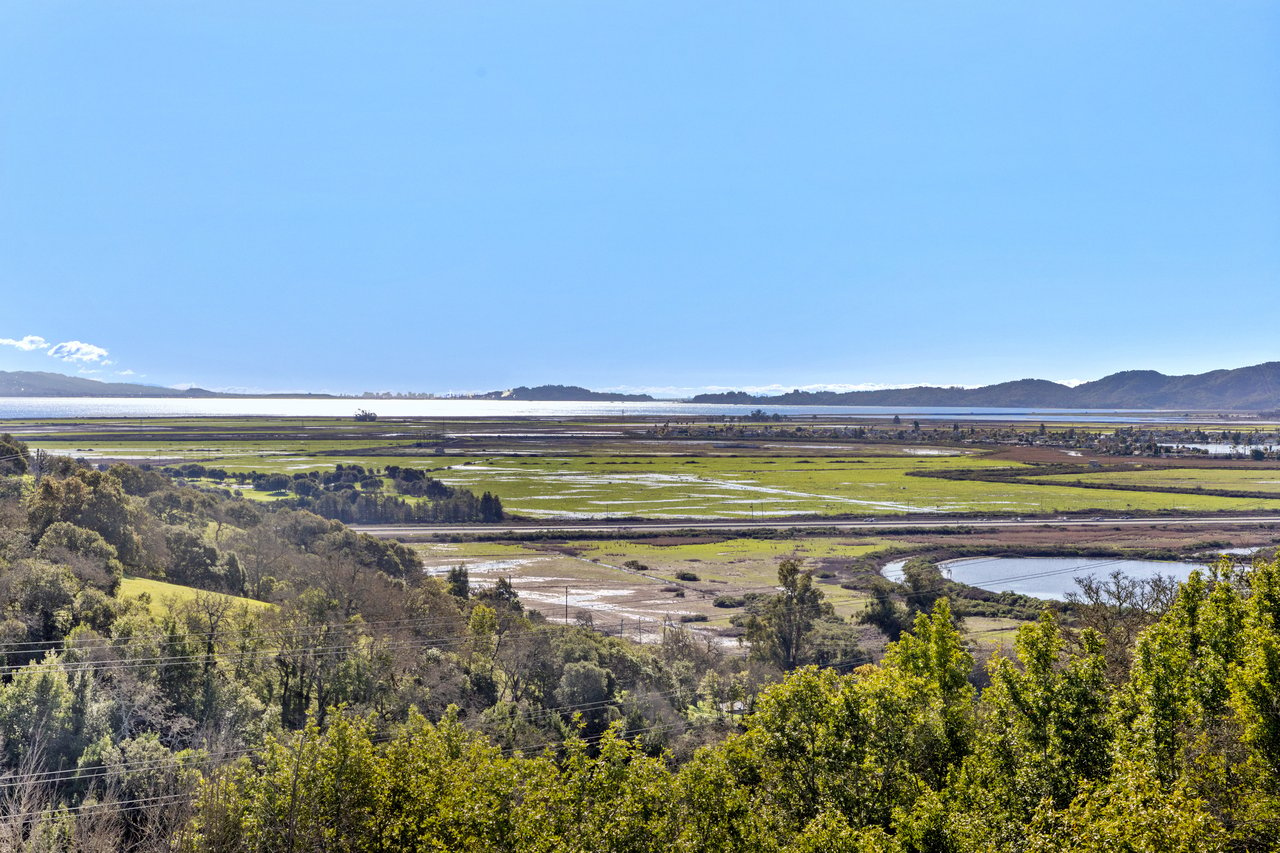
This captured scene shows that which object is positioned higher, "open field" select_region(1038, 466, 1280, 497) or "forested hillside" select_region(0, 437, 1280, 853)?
"forested hillside" select_region(0, 437, 1280, 853)

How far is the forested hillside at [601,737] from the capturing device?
15578 millimetres

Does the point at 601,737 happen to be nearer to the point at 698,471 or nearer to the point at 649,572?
the point at 649,572

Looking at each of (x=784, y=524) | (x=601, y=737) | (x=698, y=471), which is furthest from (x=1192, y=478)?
(x=601, y=737)

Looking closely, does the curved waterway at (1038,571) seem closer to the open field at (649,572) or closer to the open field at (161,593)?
the open field at (649,572)

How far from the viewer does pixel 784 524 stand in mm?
88375

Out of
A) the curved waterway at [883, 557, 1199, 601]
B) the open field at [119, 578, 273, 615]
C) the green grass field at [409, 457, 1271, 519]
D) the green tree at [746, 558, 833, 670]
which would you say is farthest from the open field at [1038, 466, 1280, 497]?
the open field at [119, 578, 273, 615]

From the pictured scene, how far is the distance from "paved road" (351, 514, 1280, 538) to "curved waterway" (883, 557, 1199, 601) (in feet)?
49.1

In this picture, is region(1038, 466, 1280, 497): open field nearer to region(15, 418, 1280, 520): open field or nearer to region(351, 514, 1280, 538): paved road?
region(15, 418, 1280, 520): open field

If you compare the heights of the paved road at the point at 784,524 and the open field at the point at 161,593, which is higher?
the open field at the point at 161,593

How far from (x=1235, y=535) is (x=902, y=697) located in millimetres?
78201

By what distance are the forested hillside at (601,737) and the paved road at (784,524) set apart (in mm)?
46161

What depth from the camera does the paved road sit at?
84.8m

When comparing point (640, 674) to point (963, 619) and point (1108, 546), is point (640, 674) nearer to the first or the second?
point (963, 619)

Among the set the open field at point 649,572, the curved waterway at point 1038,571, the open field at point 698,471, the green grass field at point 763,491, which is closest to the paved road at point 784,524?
the open field at point 698,471
